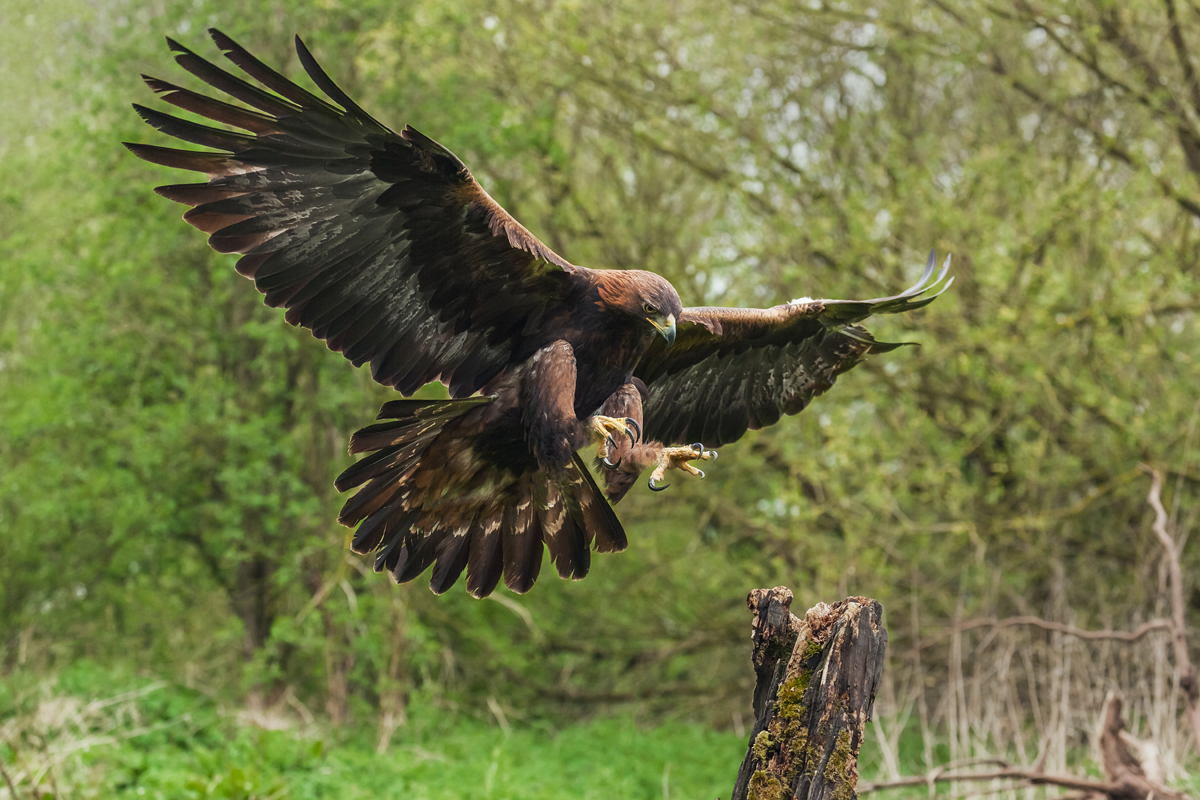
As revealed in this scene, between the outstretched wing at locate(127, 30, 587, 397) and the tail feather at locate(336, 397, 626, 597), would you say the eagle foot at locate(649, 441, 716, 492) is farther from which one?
the outstretched wing at locate(127, 30, 587, 397)

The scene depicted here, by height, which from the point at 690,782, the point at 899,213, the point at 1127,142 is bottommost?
the point at 690,782

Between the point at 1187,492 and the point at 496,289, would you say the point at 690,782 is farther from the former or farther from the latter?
the point at 496,289

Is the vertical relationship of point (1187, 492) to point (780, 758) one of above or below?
above

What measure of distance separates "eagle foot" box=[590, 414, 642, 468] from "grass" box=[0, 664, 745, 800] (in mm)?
2415

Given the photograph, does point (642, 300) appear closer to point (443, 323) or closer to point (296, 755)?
point (443, 323)

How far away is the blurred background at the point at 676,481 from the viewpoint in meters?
7.05

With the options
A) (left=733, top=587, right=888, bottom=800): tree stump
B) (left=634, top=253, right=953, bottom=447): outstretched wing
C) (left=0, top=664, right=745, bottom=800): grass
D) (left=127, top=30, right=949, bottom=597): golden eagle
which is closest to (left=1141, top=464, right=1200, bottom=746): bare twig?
(left=634, top=253, right=953, bottom=447): outstretched wing

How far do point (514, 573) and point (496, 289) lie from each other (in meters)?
0.93

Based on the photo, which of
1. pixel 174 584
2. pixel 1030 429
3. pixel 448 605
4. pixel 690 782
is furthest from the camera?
pixel 174 584

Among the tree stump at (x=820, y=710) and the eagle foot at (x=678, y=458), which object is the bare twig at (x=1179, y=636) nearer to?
the eagle foot at (x=678, y=458)

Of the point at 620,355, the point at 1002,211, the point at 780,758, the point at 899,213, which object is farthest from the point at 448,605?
the point at 780,758

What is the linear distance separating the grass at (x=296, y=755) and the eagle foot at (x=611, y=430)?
7.92ft

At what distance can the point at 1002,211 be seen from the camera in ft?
26.0

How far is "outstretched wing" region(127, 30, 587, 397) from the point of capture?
3.12 metres
